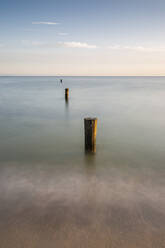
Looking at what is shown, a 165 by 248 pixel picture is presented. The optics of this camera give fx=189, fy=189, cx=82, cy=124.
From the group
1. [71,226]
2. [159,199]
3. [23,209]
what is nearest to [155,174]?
[159,199]

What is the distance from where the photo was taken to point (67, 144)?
1046 cm

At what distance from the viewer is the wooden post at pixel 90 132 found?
797 cm

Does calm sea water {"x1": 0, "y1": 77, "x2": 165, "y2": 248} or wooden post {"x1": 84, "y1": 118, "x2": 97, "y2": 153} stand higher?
wooden post {"x1": 84, "y1": 118, "x2": 97, "y2": 153}

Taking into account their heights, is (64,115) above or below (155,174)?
above

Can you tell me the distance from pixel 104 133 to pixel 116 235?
27.9 feet

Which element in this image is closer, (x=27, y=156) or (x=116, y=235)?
(x=116, y=235)

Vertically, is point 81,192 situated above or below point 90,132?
below

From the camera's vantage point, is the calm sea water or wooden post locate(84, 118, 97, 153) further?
wooden post locate(84, 118, 97, 153)

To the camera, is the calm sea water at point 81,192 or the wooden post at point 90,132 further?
the wooden post at point 90,132

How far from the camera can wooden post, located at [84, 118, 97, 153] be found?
26.1 feet

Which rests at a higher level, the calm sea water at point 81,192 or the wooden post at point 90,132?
the wooden post at point 90,132

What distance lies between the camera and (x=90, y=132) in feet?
27.0

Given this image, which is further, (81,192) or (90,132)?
(90,132)

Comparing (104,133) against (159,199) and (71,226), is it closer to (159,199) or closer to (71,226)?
(159,199)
